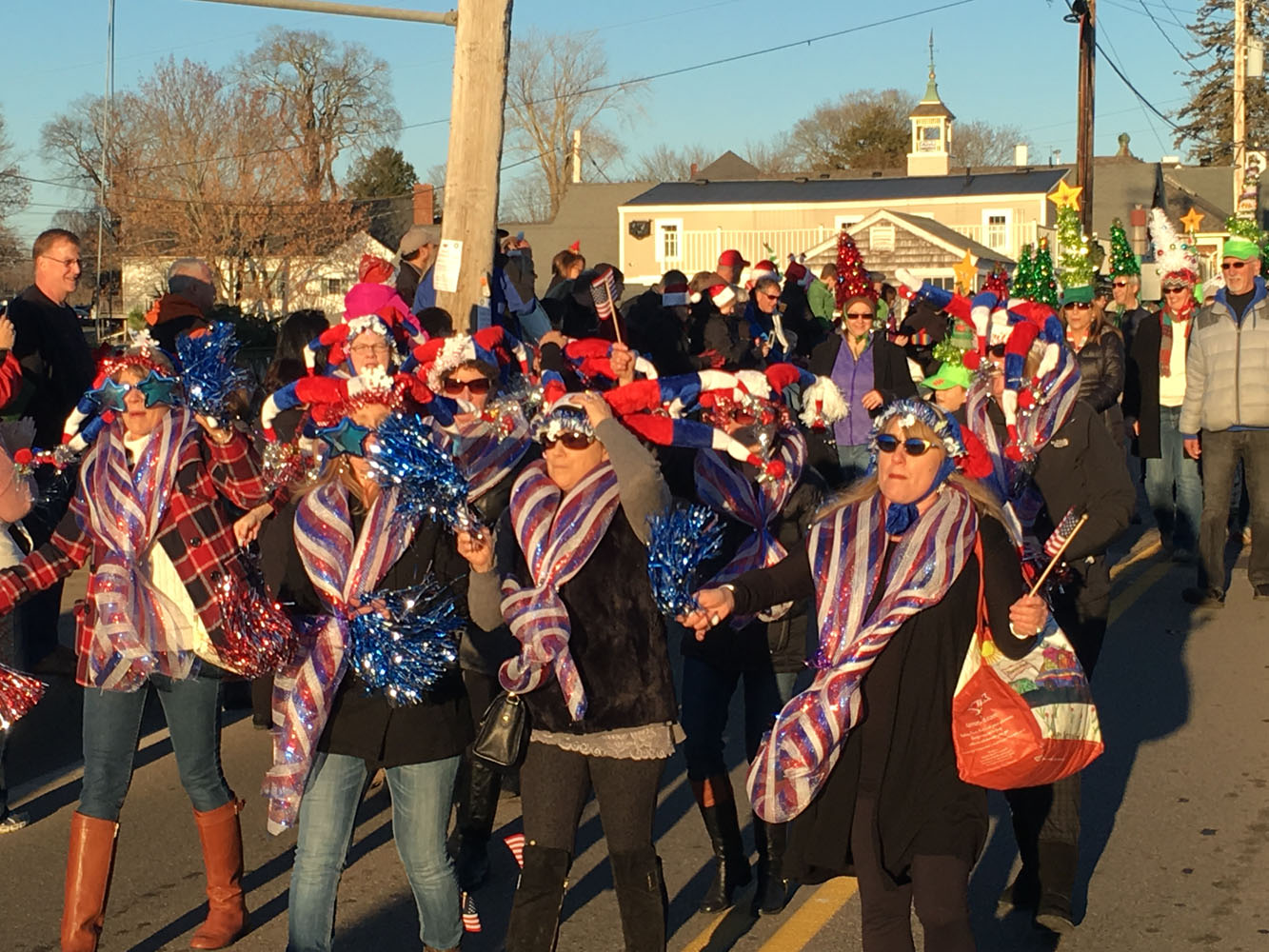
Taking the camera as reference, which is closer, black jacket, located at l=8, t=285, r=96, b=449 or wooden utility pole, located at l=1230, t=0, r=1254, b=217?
black jacket, located at l=8, t=285, r=96, b=449

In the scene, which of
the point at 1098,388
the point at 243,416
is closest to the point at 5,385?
the point at 243,416

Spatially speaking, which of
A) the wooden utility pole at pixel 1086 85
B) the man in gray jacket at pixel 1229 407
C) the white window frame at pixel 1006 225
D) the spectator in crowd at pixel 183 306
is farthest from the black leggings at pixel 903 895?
the white window frame at pixel 1006 225

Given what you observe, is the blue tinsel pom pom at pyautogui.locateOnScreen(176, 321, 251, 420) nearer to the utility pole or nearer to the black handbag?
the black handbag

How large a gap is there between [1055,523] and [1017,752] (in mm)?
1989

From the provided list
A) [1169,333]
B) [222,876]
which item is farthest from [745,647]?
[1169,333]

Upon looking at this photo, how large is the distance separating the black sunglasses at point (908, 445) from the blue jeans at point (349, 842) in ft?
4.86

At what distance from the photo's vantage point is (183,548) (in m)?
5.28

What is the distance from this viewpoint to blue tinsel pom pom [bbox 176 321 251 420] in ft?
17.6

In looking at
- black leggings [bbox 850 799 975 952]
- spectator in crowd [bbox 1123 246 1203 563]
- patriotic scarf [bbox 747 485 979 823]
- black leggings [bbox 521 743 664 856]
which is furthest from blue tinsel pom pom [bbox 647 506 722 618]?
spectator in crowd [bbox 1123 246 1203 563]

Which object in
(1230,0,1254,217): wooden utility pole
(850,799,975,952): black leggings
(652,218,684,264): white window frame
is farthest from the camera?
(652,218,684,264): white window frame

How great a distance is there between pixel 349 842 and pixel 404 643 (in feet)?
1.96

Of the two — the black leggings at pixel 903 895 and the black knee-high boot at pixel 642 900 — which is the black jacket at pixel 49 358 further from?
the black leggings at pixel 903 895

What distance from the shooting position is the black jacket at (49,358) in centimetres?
800

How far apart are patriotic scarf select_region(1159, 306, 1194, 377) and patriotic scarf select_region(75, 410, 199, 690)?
893 centimetres
